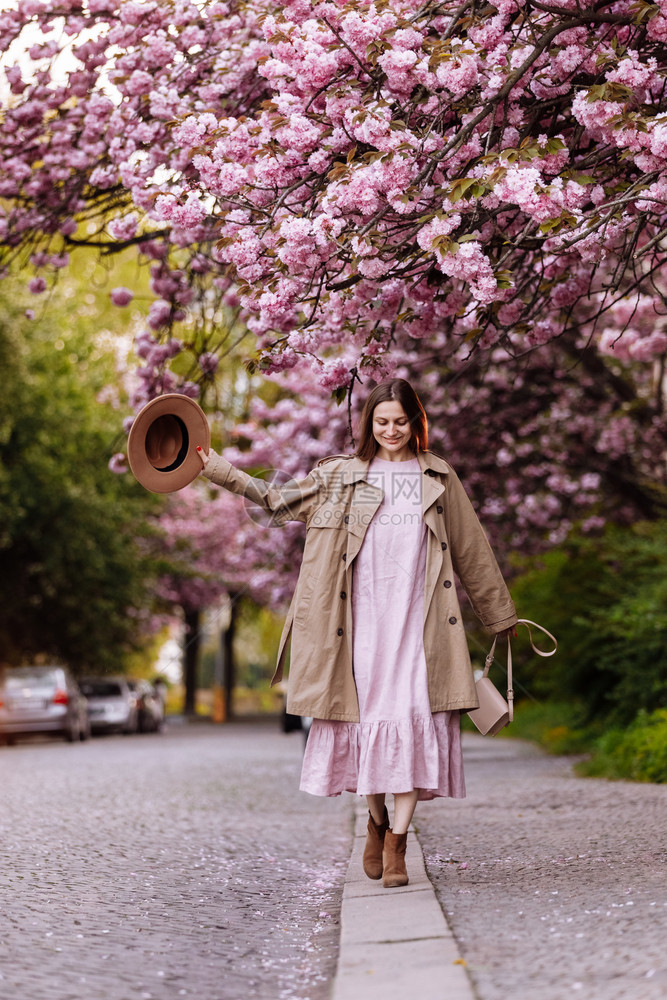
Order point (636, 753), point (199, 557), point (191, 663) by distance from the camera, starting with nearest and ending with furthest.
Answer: point (636, 753)
point (199, 557)
point (191, 663)

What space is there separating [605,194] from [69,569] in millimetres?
22454

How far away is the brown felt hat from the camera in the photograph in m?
5.79

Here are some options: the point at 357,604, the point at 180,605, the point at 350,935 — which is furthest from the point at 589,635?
the point at 180,605

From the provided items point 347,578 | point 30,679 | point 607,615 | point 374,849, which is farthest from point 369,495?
point 30,679

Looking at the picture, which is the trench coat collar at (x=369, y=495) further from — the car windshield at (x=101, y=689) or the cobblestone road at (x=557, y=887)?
the car windshield at (x=101, y=689)

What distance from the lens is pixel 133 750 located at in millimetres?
21188

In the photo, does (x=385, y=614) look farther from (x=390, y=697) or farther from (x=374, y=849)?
(x=374, y=849)

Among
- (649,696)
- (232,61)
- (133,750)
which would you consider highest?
(232,61)

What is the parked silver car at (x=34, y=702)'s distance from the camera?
74.9 ft

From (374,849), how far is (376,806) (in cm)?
25

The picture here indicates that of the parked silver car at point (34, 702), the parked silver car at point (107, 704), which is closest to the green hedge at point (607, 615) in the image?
the parked silver car at point (34, 702)

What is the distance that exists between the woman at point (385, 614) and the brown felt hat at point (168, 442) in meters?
0.13

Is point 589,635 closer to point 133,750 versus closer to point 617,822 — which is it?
point 617,822

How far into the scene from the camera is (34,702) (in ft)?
74.9
